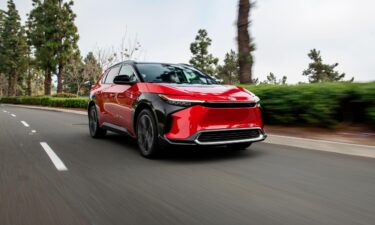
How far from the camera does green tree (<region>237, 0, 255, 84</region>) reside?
11.7 m

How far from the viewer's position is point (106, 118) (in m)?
7.75

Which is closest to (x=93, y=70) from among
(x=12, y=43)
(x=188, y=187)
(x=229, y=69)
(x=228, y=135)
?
(x=12, y=43)

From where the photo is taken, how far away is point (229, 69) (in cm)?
7519

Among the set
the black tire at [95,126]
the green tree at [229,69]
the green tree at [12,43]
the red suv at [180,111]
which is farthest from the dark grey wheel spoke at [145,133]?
the green tree at [229,69]

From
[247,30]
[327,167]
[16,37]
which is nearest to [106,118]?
[327,167]

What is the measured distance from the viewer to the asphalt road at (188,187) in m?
3.21

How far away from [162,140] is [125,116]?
1459 millimetres

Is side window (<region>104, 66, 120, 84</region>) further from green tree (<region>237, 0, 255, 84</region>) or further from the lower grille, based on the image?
green tree (<region>237, 0, 255, 84</region>)

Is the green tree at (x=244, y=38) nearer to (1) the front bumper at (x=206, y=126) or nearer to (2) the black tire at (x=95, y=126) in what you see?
(2) the black tire at (x=95, y=126)

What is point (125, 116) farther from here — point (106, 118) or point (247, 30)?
point (247, 30)

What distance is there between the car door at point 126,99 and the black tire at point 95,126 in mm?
1571

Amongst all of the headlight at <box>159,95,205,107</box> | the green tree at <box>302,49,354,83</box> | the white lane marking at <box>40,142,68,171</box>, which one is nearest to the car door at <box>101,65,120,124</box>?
the white lane marking at <box>40,142,68,171</box>

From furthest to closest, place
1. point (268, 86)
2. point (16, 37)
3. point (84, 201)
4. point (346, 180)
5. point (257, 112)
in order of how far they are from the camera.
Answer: point (16, 37), point (268, 86), point (257, 112), point (346, 180), point (84, 201)

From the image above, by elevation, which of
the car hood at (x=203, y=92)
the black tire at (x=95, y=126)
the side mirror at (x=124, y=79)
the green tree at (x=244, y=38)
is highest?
the green tree at (x=244, y=38)
